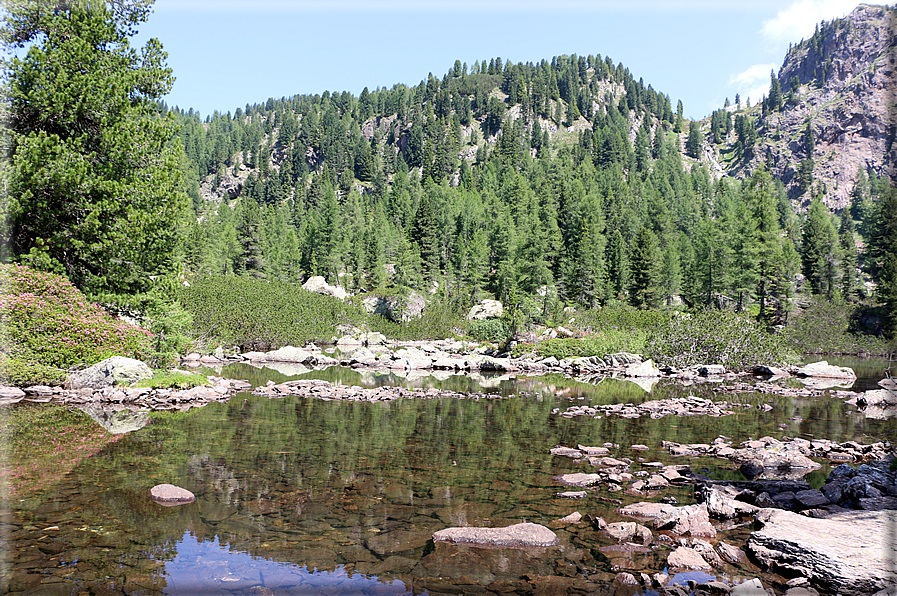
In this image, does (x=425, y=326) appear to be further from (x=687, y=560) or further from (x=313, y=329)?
(x=687, y=560)

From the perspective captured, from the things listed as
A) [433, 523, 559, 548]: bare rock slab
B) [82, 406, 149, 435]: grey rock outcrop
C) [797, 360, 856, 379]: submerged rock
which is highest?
[433, 523, 559, 548]: bare rock slab

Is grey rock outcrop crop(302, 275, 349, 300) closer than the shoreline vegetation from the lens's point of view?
No

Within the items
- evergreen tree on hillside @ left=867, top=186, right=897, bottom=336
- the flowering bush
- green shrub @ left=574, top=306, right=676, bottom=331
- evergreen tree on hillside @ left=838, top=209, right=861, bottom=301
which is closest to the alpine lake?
the flowering bush

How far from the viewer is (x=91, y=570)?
241 inches

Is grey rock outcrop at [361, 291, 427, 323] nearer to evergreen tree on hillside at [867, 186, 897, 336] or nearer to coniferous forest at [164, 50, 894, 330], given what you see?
coniferous forest at [164, 50, 894, 330]

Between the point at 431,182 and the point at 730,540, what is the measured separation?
135022 millimetres

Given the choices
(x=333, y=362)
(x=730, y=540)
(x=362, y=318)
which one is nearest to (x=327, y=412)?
(x=730, y=540)

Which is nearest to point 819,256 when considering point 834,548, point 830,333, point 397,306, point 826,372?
point 830,333

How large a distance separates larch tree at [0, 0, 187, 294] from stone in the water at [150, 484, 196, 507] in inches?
538

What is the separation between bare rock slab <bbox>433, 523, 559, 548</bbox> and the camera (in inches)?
295

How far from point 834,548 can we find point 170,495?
10.2m

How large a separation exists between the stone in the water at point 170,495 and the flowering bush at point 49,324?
12691 millimetres

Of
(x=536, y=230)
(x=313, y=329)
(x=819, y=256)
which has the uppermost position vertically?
(x=536, y=230)

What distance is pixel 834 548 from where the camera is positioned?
673cm
